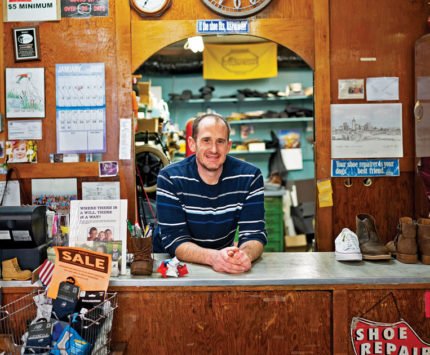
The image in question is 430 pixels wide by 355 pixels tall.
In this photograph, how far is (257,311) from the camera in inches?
72.9

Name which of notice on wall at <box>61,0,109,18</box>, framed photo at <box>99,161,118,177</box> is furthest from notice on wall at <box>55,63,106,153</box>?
notice on wall at <box>61,0,109,18</box>

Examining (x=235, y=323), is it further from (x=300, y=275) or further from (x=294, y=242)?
(x=294, y=242)

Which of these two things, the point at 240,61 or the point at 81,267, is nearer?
the point at 81,267

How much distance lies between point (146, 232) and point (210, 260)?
357mm

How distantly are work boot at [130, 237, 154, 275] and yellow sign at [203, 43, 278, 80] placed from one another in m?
4.83

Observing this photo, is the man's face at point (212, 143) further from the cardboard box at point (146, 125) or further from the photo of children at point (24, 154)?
the cardboard box at point (146, 125)

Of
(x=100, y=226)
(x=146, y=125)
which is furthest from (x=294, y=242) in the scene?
(x=100, y=226)

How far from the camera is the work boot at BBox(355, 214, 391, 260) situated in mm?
2129

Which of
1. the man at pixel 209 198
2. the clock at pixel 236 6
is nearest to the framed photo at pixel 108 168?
the man at pixel 209 198

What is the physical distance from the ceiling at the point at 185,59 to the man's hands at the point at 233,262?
475 centimetres

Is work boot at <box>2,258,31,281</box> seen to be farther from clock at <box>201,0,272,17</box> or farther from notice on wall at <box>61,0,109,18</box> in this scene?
clock at <box>201,0,272,17</box>

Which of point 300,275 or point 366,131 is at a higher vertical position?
point 366,131

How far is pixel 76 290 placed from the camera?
1.76m

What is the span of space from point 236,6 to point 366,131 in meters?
1.28
